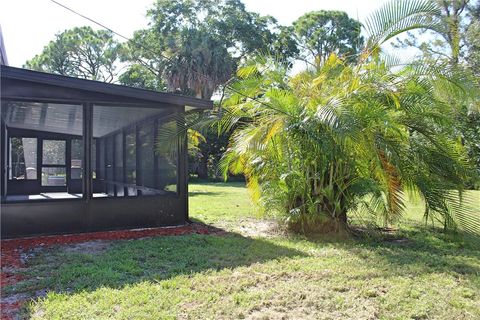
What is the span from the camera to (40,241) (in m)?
6.42

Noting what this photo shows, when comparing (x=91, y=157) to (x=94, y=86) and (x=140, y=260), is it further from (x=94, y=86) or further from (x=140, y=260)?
(x=140, y=260)

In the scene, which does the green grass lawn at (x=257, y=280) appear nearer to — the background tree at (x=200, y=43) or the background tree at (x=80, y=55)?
the background tree at (x=200, y=43)

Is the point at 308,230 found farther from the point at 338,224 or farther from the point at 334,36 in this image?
the point at 334,36

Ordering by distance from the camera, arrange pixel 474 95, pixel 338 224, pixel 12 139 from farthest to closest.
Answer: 1. pixel 12 139
2. pixel 338 224
3. pixel 474 95

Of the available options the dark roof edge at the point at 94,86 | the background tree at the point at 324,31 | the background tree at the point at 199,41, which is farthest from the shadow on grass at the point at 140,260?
the background tree at the point at 324,31

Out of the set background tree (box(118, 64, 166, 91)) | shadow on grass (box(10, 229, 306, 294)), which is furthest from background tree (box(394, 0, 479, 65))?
shadow on grass (box(10, 229, 306, 294))

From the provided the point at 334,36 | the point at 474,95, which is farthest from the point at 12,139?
the point at 334,36

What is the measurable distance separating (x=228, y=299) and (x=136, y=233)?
3.70 metres

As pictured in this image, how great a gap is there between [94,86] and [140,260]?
3109mm

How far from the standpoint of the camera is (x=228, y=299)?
12.8 ft

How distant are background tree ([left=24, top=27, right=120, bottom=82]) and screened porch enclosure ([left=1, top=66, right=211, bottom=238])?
24745 mm

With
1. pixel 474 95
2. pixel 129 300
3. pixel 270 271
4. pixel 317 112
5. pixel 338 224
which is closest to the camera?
pixel 129 300

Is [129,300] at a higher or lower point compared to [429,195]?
lower

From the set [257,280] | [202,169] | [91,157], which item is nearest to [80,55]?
[202,169]
